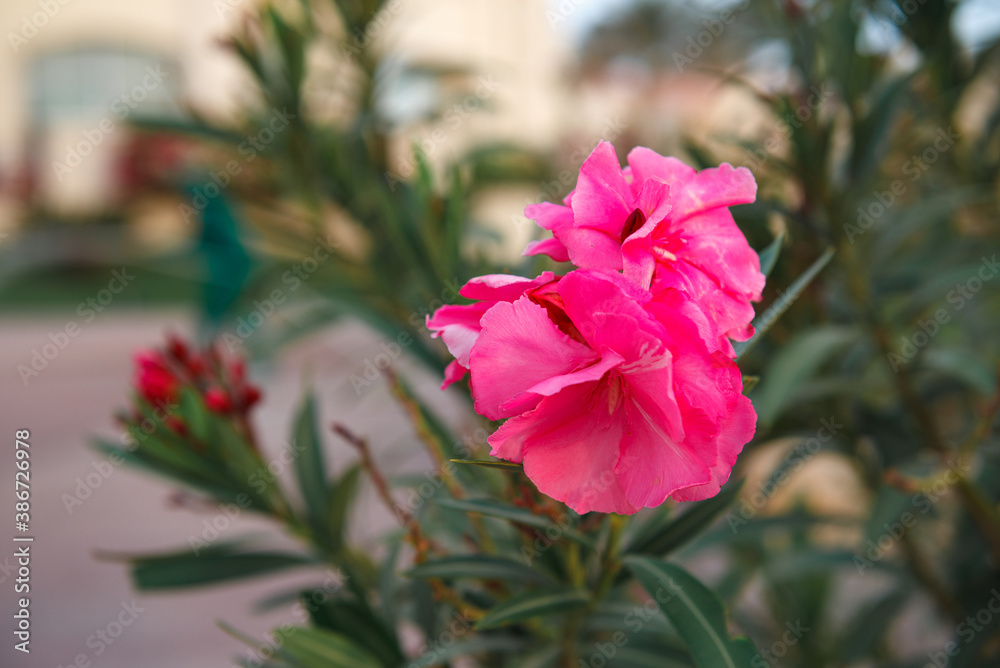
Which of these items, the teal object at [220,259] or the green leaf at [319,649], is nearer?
the green leaf at [319,649]

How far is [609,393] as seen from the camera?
0.35 m

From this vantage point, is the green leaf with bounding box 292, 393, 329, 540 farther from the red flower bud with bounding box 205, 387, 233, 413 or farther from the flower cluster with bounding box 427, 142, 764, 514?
the flower cluster with bounding box 427, 142, 764, 514

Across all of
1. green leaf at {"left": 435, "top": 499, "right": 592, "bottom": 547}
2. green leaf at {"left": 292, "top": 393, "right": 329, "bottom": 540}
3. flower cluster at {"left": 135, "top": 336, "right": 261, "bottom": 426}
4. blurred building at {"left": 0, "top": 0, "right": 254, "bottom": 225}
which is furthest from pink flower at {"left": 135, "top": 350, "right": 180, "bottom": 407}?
blurred building at {"left": 0, "top": 0, "right": 254, "bottom": 225}

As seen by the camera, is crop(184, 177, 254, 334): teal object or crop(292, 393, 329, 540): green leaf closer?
crop(292, 393, 329, 540): green leaf

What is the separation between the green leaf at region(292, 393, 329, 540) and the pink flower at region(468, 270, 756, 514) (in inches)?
19.3

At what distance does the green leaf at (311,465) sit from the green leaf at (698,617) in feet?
1.39

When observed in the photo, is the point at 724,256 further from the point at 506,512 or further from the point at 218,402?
the point at 218,402

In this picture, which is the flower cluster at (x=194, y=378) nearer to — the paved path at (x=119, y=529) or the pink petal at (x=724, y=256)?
the paved path at (x=119, y=529)

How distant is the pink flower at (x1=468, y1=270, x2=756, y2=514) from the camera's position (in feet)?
1.03

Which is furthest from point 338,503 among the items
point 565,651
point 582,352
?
point 582,352

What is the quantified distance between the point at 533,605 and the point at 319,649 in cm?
17

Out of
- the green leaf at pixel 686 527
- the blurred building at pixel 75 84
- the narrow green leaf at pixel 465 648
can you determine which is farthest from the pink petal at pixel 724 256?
the blurred building at pixel 75 84

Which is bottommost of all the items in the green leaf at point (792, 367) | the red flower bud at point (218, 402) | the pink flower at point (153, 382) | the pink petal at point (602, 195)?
the green leaf at point (792, 367)

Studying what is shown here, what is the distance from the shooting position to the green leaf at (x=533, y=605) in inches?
18.4
